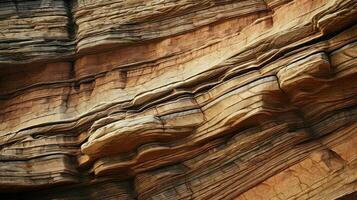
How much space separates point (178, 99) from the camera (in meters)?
10.2

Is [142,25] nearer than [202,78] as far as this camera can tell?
No

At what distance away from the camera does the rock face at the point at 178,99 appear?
9242 millimetres

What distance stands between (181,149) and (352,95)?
2.68 m

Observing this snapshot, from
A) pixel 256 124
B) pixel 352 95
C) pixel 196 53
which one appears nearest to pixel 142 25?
pixel 196 53

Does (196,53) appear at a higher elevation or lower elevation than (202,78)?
higher

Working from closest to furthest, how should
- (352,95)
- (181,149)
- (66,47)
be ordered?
(352,95) → (181,149) → (66,47)

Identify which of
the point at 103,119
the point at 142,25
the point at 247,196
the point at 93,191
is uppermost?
the point at 142,25

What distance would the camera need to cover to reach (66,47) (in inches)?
456

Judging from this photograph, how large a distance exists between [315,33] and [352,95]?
1.04m

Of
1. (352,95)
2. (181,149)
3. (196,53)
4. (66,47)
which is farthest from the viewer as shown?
(66,47)

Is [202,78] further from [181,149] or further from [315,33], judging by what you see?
[315,33]

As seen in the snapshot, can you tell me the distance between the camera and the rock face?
30.3 ft

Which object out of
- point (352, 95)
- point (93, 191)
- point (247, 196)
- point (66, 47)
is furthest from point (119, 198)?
point (352, 95)

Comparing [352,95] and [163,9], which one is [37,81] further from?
[352,95]
